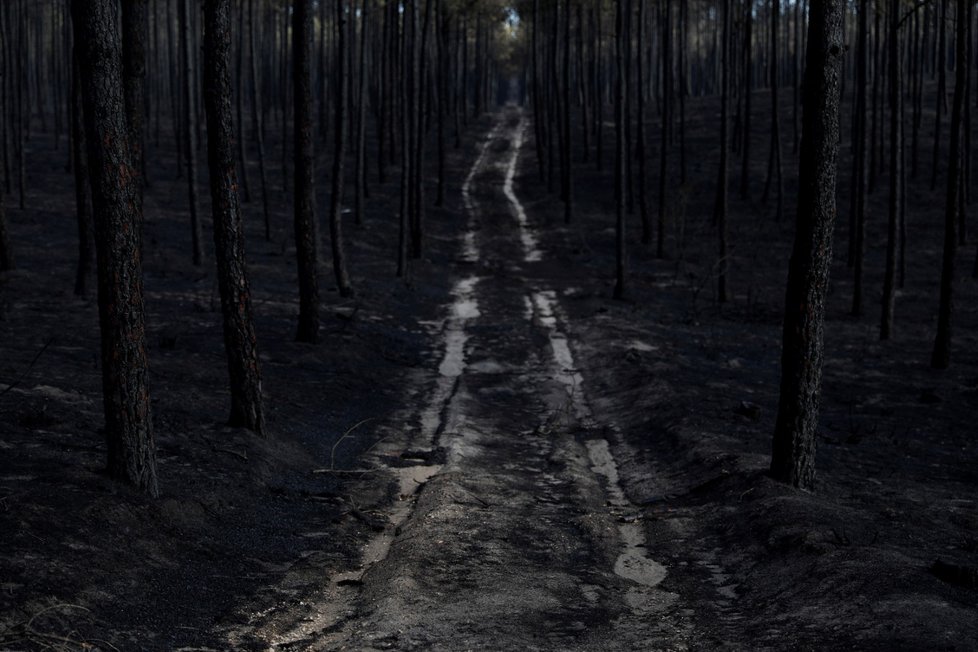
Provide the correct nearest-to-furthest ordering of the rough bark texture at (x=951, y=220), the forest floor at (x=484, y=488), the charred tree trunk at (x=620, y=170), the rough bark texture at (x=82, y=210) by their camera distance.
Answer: the forest floor at (x=484, y=488) < the rough bark texture at (x=951, y=220) < the rough bark texture at (x=82, y=210) < the charred tree trunk at (x=620, y=170)

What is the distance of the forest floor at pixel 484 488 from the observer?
6586 mm

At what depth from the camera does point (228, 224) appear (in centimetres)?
1092

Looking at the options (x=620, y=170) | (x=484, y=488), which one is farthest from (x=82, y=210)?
(x=620, y=170)

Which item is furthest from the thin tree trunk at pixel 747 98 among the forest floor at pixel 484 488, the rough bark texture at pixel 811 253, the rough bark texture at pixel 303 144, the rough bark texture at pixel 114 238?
the rough bark texture at pixel 114 238

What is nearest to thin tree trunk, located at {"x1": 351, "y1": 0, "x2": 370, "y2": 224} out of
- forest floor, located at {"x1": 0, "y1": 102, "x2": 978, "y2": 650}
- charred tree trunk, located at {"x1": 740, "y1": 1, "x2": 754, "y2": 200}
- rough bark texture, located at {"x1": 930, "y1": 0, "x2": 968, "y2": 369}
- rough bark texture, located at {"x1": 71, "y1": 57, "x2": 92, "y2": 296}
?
forest floor, located at {"x1": 0, "y1": 102, "x2": 978, "y2": 650}

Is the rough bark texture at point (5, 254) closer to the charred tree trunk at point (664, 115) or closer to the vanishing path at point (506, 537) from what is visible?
the vanishing path at point (506, 537)

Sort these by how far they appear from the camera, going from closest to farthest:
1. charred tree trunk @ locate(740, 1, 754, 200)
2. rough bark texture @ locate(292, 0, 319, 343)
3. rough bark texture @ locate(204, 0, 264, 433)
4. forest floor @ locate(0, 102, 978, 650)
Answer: forest floor @ locate(0, 102, 978, 650) < rough bark texture @ locate(204, 0, 264, 433) < rough bark texture @ locate(292, 0, 319, 343) < charred tree trunk @ locate(740, 1, 754, 200)

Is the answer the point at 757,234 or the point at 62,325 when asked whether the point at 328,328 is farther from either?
the point at 757,234

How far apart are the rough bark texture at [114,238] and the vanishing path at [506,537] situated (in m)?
2.28

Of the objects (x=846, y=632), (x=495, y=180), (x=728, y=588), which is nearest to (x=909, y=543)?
(x=728, y=588)

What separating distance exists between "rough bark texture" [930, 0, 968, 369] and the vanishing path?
22.0ft

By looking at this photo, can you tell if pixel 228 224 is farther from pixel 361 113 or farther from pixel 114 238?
pixel 361 113

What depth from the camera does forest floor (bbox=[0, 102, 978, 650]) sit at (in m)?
Result: 6.59

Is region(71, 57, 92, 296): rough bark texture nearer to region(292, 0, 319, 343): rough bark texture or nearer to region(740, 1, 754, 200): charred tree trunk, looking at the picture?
region(292, 0, 319, 343): rough bark texture
